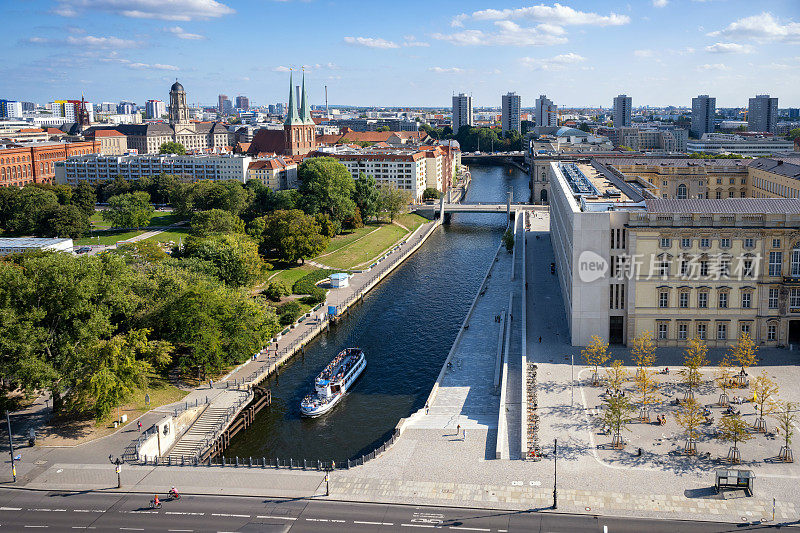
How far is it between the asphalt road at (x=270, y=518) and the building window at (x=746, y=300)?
27320mm

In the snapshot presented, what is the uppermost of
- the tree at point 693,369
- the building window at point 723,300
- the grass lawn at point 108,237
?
the building window at point 723,300

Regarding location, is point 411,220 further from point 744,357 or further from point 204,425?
point 744,357

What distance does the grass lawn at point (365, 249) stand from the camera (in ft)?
378

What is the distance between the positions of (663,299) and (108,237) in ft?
335

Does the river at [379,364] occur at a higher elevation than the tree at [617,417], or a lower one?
lower

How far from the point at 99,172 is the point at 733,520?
174689 millimetres

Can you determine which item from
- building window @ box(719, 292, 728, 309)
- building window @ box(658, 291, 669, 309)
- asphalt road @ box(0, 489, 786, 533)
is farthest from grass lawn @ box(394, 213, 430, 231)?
asphalt road @ box(0, 489, 786, 533)

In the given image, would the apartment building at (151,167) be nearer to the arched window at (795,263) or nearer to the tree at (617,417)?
the arched window at (795,263)

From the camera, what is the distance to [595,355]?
191ft

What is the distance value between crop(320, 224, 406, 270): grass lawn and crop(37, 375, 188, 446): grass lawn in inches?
2158

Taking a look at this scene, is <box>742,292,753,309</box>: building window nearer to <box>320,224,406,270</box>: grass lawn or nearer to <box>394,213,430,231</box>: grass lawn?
<box>320,224,406,270</box>: grass lawn

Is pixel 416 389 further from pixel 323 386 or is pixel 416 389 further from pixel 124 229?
pixel 124 229

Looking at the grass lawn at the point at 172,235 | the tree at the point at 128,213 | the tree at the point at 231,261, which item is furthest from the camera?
the tree at the point at 128,213

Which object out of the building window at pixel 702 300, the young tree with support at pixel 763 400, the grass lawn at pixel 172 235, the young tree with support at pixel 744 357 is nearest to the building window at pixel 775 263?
the building window at pixel 702 300
